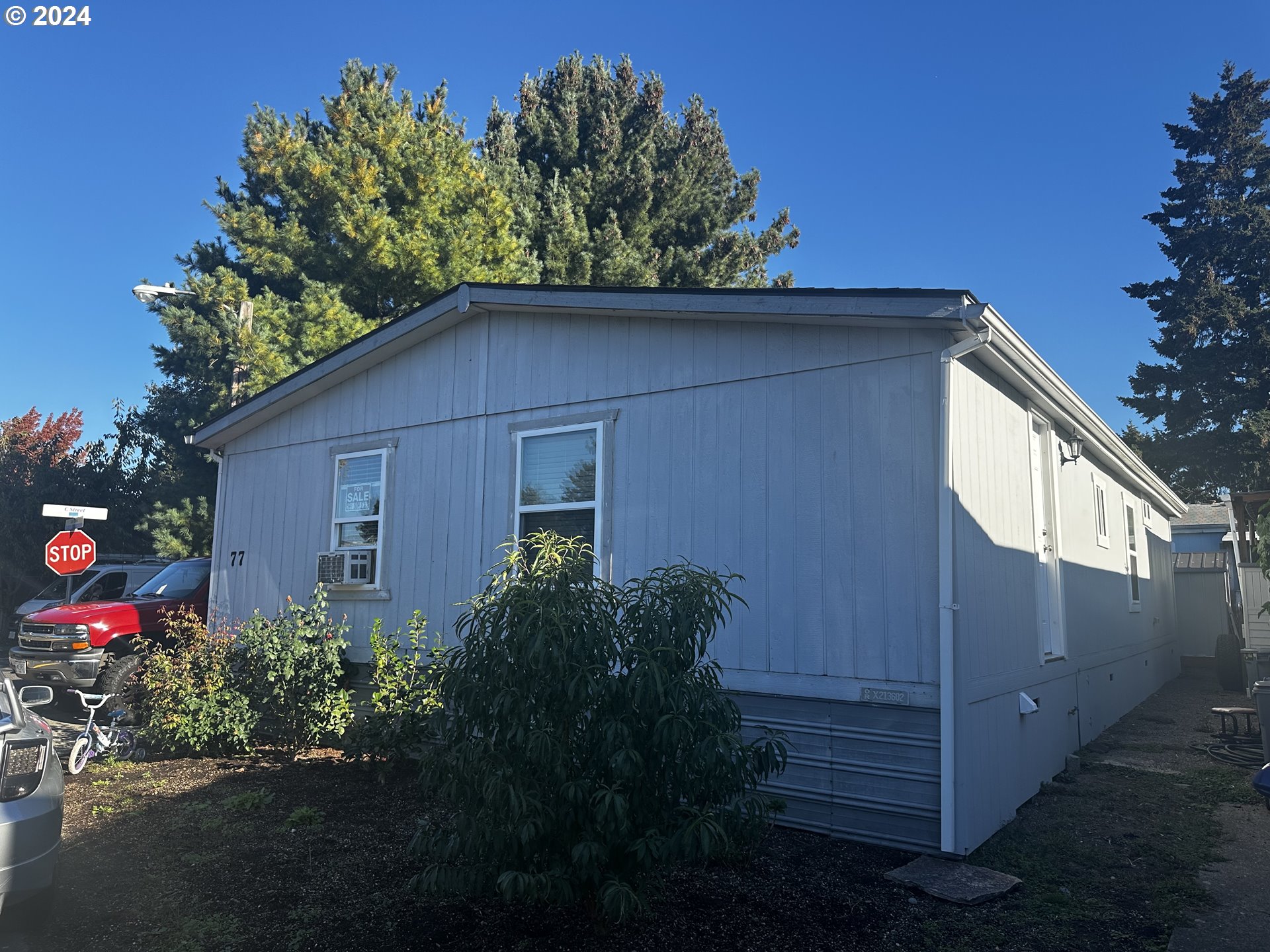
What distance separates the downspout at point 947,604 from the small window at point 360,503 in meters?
5.56

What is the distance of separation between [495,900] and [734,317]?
4.09m

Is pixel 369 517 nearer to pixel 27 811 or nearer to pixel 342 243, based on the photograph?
pixel 27 811

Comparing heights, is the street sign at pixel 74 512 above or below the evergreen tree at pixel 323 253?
below

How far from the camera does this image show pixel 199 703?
25.4 ft

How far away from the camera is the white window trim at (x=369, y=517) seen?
8.61 m

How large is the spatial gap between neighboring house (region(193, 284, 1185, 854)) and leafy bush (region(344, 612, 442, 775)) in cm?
66

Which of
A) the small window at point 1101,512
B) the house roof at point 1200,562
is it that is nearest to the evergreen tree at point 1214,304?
the house roof at point 1200,562

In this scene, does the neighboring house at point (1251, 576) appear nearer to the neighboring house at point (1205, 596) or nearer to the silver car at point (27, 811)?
the neighboring house at point (1205, 596)

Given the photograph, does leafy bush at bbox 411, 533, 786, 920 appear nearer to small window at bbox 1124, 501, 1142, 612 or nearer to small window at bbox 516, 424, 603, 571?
small window at bbox 516, 424, 603, 571

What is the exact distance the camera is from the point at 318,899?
4391 millimetres

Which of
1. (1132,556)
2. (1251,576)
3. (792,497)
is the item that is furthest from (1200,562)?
(792,497)

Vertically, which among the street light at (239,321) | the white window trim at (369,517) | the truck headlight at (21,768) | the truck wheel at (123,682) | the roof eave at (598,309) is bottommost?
the truck wheel at (123,682)

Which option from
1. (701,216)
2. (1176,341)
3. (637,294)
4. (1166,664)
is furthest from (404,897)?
(1176,341)

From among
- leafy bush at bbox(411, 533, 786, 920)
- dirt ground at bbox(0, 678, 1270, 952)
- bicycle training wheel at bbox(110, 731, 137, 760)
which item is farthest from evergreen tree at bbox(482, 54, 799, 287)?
leafy bush at bbox(411, 533, 786, 920)
